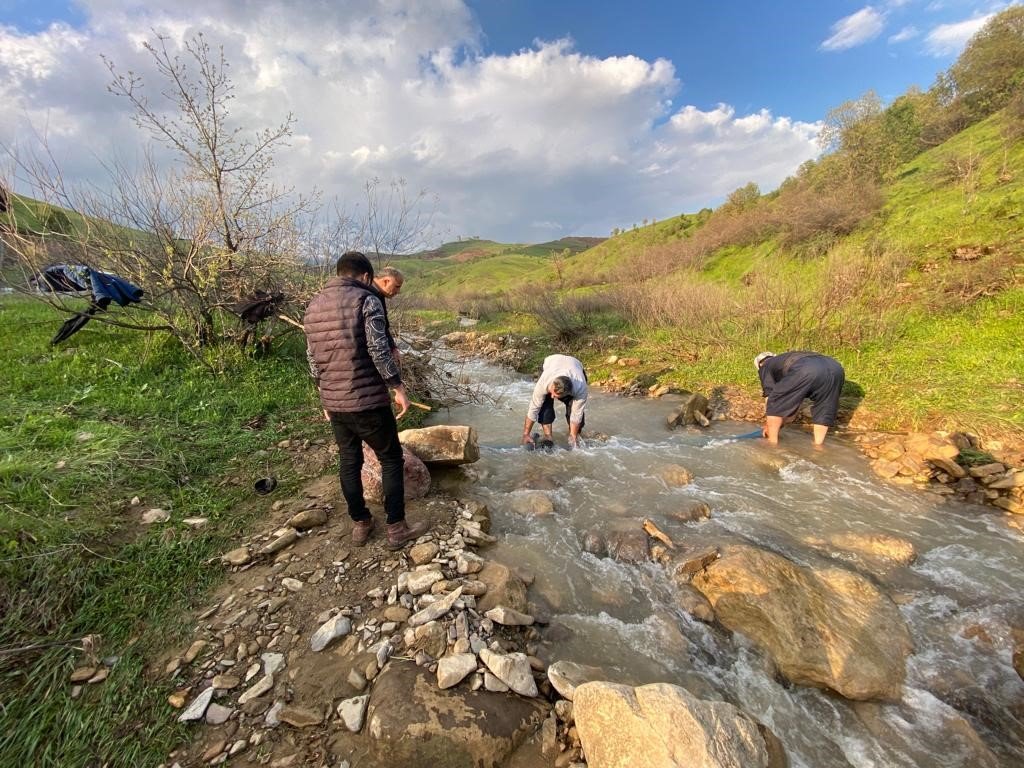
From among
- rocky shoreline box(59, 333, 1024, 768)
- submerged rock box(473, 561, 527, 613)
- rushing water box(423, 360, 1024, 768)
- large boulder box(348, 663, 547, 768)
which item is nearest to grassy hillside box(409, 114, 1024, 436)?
rushing water box(423, 360, 1024, 768)

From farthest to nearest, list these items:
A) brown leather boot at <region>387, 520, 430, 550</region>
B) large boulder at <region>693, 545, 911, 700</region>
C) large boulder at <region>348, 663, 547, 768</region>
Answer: brown leather boot at <region>387, 520, 430, 550</region> → large boulder at <region>693, 545, 911, 700</region> → large boulder at <region>348, 663, 547, 768</region>

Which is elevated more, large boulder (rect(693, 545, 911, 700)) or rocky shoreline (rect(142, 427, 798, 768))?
rocky shoreline (rect(142, 427, 798, 768))

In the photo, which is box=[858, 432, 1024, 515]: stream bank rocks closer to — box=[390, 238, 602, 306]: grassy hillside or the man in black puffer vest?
the man in black puffer vest

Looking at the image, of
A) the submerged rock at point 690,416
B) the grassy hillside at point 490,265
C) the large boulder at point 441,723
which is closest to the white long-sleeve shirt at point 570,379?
the submerged rock at point 690,416

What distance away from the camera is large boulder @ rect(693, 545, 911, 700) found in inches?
99.7

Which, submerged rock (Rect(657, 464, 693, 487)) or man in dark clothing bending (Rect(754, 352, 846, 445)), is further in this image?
man in dark clothing bending (Rect(754, 352, 846, 445))

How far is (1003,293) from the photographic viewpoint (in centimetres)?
823

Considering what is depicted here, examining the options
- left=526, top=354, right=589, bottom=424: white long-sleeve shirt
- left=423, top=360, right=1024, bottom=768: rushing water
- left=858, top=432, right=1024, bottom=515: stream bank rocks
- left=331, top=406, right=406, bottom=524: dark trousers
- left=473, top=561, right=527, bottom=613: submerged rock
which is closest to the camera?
left=423, top=360, right=1024, bottom=768: rushing water

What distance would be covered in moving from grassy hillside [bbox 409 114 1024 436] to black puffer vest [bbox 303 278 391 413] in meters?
6.45

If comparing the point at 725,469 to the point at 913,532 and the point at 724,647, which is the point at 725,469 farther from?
the point at 724,647

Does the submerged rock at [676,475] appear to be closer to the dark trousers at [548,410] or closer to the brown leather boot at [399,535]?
the dark trousers at [548,410]

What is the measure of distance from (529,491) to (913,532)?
12.5 feet

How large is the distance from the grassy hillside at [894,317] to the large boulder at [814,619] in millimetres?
4382

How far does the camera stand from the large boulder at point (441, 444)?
4734mm
